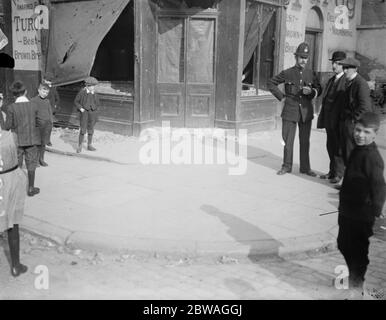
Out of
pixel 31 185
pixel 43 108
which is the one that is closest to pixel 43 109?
pixel 43 108

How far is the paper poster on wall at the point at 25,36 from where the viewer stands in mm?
13492

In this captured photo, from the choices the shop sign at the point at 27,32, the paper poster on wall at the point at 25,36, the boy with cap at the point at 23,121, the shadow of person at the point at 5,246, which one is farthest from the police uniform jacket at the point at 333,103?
the paper poster on wall at the point at 25,36

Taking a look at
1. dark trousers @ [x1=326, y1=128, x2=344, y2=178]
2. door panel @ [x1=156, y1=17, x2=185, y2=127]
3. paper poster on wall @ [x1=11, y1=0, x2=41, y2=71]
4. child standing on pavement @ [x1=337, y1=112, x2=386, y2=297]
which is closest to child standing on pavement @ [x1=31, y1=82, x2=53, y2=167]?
door panel @ [x1=156, y1=17, x2=185, y2=127]

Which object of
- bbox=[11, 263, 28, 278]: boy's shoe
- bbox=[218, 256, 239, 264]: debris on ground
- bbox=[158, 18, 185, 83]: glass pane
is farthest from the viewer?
bbox=[158, 18, 185, 83]: glass pane

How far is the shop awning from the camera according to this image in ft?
34.4

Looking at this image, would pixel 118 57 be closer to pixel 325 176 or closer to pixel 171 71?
pixel 171 71

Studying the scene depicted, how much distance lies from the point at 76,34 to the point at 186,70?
8.93ft

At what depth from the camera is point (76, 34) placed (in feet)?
36.9

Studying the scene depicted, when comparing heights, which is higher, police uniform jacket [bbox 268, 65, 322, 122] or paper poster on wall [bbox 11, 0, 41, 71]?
paper poster on wall [bbox 11, 0, 41, 71]

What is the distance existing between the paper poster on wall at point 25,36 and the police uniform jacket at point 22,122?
7.51 meters

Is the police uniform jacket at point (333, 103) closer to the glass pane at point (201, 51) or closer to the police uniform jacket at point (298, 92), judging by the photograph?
the police uniform jacket at point (298, 92)

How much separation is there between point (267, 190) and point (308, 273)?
2.68 meters

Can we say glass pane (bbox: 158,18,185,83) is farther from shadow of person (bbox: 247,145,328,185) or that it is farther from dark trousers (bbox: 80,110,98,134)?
shadow of person (bbox: 247,145,328,185)

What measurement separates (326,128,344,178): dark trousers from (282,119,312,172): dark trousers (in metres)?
0.47
